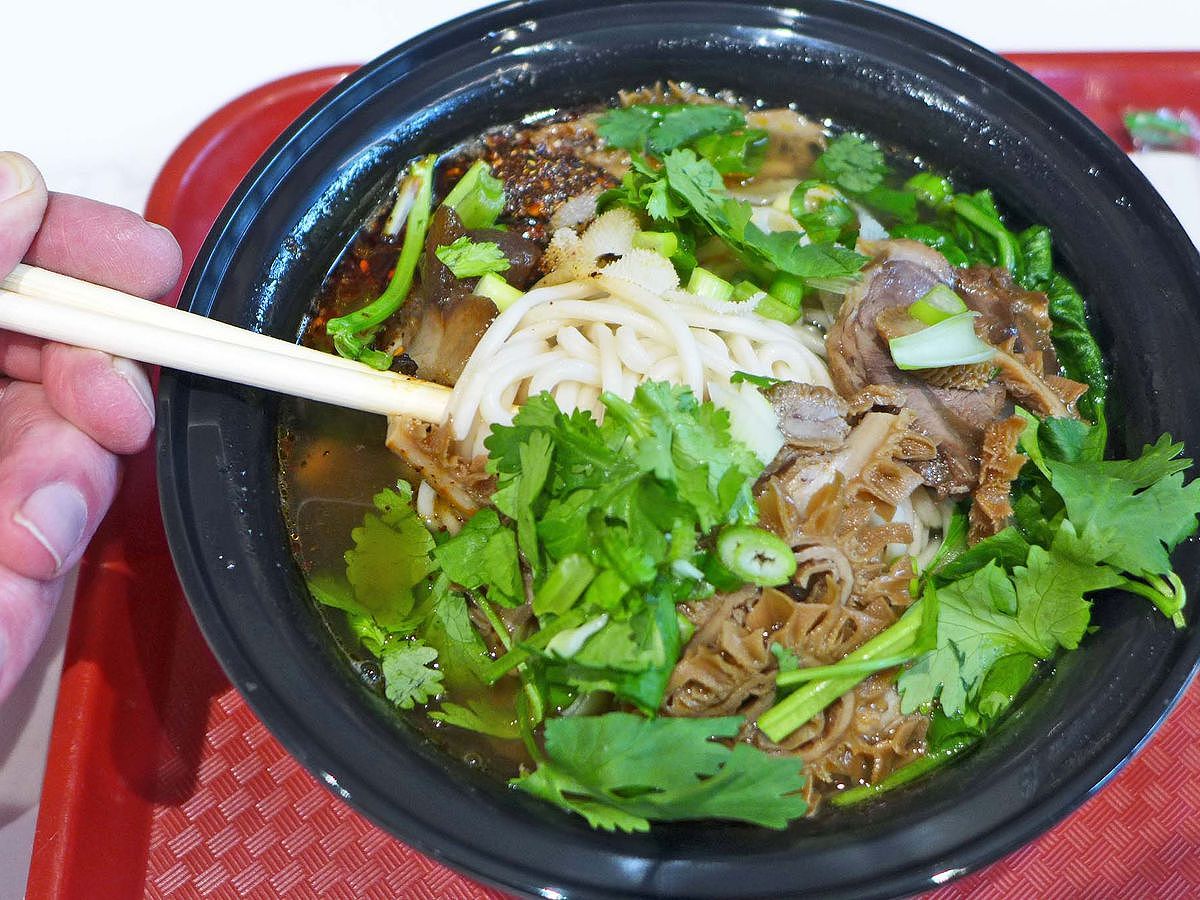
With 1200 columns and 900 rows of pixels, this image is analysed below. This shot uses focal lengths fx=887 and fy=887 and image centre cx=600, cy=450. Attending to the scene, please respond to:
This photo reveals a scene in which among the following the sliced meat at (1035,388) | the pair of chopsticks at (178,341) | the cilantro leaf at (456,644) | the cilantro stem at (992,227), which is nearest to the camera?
the pair of chopsticks at (178,341)

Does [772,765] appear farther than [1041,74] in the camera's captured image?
No

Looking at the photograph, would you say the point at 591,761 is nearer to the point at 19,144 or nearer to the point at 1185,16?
the point at 19,144

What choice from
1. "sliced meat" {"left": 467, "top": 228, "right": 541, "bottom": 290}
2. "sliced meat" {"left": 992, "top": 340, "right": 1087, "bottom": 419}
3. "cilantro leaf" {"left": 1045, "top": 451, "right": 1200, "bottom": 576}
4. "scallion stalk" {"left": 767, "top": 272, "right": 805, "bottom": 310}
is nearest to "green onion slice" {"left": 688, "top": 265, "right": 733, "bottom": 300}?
"scallion stalk" {"left": 767, "top": 272, "right": 805, "bottom": 310}

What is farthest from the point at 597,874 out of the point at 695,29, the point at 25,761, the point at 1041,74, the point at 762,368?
the point at 1041,74

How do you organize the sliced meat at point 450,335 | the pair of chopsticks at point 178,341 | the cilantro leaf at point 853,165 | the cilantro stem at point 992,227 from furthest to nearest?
1. the cilantro leaf at point 853,165
2. the cilantro stem at point 992,227
3. the sliced meat at point 450,335
4. the pair of chopsticks at point 178,341

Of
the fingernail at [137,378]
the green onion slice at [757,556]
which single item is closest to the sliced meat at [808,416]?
the green onion slice at [757,556]

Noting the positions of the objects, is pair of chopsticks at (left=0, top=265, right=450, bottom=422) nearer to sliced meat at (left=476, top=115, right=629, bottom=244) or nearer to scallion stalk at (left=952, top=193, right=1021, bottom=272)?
sliced meat at (left=476, top=115, right=629, bottom=244)

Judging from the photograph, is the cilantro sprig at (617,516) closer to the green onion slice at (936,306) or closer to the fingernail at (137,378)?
the green onion slice at (936,306)
